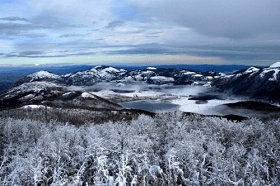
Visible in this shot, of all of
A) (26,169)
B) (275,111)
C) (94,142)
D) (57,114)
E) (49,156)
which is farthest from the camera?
(275,111)

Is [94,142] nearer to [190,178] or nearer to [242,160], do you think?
[190,178]

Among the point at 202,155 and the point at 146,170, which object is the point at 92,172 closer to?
the point at 146,170

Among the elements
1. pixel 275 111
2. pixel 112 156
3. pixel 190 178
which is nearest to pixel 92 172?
pixel 112 156

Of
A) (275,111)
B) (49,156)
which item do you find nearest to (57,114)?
(49,156)

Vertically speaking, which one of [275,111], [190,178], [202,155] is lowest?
[275,111]

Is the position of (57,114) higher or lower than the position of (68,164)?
lower

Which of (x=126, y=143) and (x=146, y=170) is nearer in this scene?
(x=146, y=170)

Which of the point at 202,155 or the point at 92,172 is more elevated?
the point at 202,155

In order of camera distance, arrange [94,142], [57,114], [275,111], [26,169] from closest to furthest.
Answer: [26,169] → [94,142] → [57,114] → [275,111]

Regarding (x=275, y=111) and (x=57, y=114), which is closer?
(x=57, y=114)
